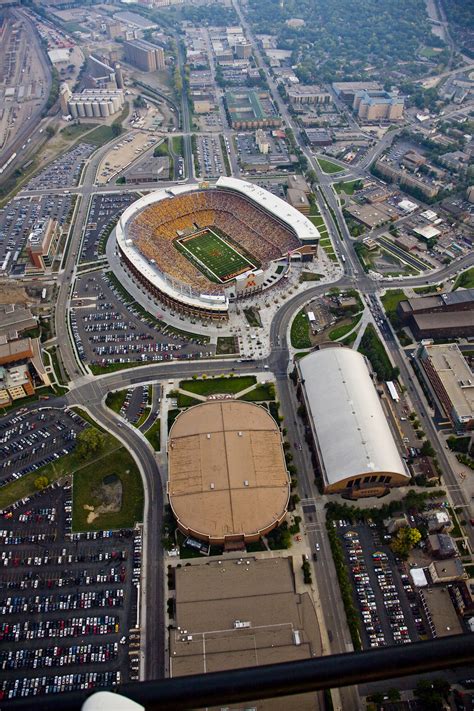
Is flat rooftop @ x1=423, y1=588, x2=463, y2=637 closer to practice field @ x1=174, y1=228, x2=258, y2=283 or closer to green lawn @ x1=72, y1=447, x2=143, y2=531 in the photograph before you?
green lawn @ x1=72, y1=447, x2=143, y2=531

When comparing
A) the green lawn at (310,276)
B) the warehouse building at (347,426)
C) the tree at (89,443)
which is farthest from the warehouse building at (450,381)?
the tree at (89,443)

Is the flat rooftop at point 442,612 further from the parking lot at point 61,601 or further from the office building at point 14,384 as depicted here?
the office building at point 14,384

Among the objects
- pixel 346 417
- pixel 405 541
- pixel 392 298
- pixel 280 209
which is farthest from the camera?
pixel 280 209

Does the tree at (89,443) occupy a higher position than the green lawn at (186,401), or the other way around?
the green lawn at (186,401)

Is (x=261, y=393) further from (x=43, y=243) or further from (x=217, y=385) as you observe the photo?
(x=43, y=243)

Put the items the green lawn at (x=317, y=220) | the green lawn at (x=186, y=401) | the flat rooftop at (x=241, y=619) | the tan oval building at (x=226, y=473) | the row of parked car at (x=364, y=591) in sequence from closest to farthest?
the flat rooftop at (x=241, y=619) → the row of parked car at (x=364, y=591) → the tan oval building at (x=226, y=473) → the green lawn at (x=186, y=401) → the green lawn at (x=317, y=220)

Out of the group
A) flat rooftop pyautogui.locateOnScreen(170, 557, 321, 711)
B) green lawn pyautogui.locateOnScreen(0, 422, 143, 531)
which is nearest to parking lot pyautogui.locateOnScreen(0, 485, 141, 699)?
green lawn pyautogui.locateOnScreen(0, 422, 143, 531)

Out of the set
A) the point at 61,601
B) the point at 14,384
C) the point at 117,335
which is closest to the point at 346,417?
the point at 61,601

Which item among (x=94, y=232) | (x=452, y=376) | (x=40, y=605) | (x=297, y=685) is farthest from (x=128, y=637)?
(x=94, y=232)
